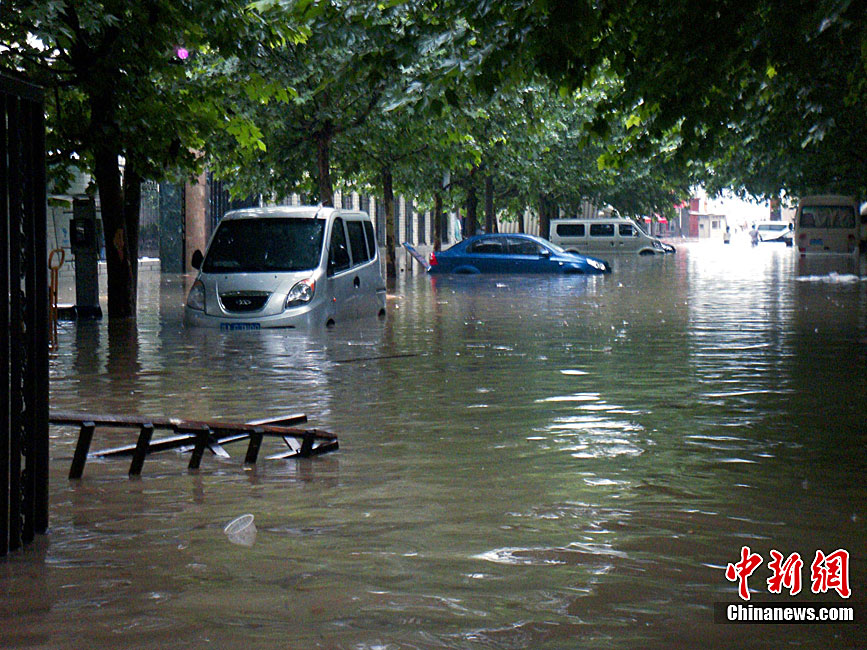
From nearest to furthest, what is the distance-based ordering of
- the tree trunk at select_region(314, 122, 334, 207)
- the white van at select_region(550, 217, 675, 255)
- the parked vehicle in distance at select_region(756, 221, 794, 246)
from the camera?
the tree trunk at select_region(314, 122, 334, 207) → the white van at select_region(550, 217, 675, 255) → the parked vehicle in distance at select_region(756, 221, 794, 246)

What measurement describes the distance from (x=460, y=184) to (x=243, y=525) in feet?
141

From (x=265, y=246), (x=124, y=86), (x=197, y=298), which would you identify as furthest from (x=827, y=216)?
(x=124, y=86)

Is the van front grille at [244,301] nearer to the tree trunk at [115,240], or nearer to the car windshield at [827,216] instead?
the tree trunk at [115,240]

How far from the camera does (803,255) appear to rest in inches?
2255

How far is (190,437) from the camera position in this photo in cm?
787

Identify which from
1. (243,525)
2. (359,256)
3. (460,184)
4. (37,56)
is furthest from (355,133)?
(243,525)

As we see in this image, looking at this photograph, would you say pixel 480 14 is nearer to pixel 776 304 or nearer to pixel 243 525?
pixel 243 525

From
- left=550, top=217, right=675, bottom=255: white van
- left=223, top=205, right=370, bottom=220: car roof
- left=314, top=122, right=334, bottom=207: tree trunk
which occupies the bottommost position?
left=550, top=217, right=675, bottom=255: white van

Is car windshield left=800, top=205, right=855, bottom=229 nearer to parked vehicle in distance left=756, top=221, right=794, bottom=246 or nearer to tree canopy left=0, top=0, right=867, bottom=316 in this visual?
tree canopy left=0, top=0, right=867, bottom=316

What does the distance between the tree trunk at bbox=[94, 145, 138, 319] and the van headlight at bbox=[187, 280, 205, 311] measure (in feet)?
6.64

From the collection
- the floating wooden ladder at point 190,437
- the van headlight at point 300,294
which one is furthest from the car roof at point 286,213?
the floating wooden ladder at point 190,437

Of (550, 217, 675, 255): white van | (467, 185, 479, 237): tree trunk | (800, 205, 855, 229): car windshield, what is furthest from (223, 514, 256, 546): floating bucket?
(550, 217, 675, 255): white van

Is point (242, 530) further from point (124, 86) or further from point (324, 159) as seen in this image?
point (324, 159)

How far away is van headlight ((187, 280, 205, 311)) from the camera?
1806cm
